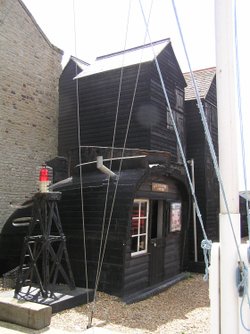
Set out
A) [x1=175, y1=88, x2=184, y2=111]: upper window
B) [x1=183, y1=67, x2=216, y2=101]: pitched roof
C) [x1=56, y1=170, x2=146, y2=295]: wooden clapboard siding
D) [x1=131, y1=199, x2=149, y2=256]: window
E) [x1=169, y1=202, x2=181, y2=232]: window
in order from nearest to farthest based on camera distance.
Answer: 1. [x1=56, y1=170, x2=146, y2=295]: wooden clapboard siding
2. [x1=131, y1=199, x2=149, y2=256]: window
3. [x1=169, y1=202, x2=181, y2=232]: window
4. [x1=175, y1=88, x2=184, y2=111]: upper window
5. [x1=183, y1=67, x2=216, y2=101]: pitched roof

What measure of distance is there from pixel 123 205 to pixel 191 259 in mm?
6313

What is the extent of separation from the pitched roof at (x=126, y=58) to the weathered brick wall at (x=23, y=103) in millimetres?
1783

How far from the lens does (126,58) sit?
14828mm

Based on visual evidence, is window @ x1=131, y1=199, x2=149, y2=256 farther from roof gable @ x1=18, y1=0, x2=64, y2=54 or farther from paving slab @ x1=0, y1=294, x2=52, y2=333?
roof gable @ x1=18, y1=0, x2=64, y2=54

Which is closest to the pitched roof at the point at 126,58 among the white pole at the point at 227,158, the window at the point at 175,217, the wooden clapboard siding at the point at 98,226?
the window at the point at 175,217

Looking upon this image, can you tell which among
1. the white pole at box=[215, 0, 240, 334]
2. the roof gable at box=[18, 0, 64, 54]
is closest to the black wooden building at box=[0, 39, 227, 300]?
the roof gable at box=[18, 0, 64, 54]

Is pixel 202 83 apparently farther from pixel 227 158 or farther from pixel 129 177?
pixel 227 158

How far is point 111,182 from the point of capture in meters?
9.66

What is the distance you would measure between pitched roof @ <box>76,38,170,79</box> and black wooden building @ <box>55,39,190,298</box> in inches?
1.9

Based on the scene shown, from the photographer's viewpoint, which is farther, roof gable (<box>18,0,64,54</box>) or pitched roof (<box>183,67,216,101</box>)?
pitched roof (<box>183,67,216,101</box>)

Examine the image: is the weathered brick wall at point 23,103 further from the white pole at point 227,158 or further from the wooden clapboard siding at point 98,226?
the white pole at point 227,158

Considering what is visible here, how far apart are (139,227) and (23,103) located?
7.53 m

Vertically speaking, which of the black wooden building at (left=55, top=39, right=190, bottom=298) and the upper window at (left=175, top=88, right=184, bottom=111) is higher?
the upper window at (left=175, top=88, right=184, bottom=111)

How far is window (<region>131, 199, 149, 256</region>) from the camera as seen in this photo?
9.82m
